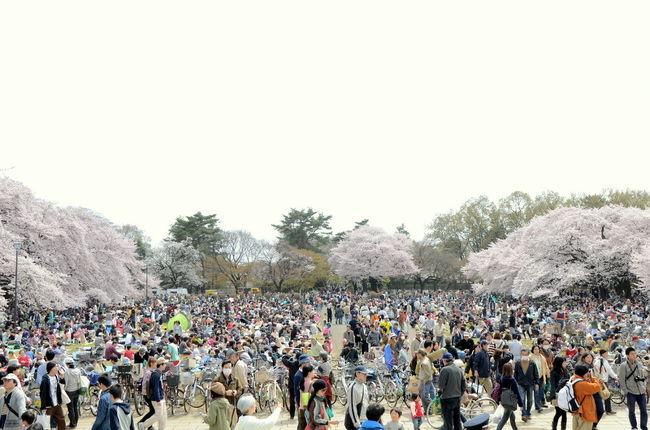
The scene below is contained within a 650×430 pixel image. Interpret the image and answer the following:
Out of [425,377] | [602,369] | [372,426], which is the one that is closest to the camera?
[372,426]

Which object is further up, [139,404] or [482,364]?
[482,364]

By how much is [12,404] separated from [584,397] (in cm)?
769

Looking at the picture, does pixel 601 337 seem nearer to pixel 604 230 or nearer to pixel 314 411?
pixel 314 411

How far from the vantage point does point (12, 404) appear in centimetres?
769

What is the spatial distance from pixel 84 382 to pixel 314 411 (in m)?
6.31

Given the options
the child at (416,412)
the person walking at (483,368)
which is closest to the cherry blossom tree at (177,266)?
the person walking at (483,368)

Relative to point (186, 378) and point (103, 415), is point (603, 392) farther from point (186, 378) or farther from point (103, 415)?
point (186, 378)

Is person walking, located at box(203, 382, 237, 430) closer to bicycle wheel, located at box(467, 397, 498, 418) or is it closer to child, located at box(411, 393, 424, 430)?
child, located at box(411, 393, 424, 430)

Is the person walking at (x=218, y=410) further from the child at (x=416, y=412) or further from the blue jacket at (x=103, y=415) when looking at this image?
the child at (x=416, y=412)

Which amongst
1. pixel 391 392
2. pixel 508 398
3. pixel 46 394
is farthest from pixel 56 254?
pixel 508 398

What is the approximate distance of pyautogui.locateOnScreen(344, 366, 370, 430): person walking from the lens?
22.5 ft

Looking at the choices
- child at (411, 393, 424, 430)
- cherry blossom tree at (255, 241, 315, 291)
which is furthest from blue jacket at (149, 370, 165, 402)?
cherry blossom tree at (255, 241, 315, 291)

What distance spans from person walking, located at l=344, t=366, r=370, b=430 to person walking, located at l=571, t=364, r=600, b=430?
2920 mm

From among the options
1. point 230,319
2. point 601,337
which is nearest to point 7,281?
point 230,319
